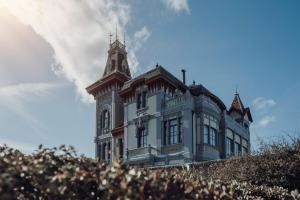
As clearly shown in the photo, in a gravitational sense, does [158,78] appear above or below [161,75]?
below

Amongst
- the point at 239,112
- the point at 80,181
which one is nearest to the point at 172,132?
the point at 239,112

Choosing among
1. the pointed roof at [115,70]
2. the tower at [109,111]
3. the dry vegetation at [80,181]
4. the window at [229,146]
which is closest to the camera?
the dry vegetation at [80,181]

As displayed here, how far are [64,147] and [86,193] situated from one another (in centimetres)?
108

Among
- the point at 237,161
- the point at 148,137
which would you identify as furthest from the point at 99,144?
the point at 237,161

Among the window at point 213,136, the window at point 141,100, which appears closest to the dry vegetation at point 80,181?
the window at point 213,136

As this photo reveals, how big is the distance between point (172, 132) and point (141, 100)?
14.5ft

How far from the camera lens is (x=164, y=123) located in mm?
30672

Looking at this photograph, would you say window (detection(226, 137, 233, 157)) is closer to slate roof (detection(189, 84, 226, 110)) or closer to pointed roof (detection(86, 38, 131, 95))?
slate roof (detection(189, 84, 226, 110))

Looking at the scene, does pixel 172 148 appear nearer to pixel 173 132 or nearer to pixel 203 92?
pixel 173 132

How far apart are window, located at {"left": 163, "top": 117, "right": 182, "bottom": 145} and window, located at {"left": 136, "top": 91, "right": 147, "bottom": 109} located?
3.08 meters

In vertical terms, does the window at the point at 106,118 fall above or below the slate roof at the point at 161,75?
below

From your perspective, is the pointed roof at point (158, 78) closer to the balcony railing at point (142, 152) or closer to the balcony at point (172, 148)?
the balcony at point (172, 148)

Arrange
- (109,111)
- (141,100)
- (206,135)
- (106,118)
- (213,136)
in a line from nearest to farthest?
(206,135), (213,136), (141,100), (109,111), (106,118)

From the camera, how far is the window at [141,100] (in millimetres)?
32656
